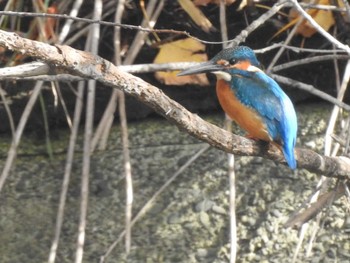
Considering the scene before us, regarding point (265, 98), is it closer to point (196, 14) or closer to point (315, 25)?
point (315, 25)

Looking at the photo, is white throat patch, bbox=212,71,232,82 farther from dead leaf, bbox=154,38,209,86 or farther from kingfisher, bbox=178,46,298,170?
dead leaf, bbox=154,38,209,86

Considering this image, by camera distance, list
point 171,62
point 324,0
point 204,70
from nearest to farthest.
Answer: point 204,70, point 171,62, point 324,0

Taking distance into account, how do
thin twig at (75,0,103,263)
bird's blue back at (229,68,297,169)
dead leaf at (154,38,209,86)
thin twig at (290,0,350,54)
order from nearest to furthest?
thin twig at (290,0,350,54) → bird's blue back at (229,68,297,169) → thin twig at (75,0,103,263) → dead leaf at (154,38,209,86)

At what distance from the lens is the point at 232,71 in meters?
2.41

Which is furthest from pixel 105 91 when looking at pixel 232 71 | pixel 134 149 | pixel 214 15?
pixel 232 71

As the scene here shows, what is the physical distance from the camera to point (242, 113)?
2.37m

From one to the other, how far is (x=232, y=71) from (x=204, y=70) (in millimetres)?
78

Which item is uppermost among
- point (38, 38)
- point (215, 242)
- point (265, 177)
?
point (38, 38)

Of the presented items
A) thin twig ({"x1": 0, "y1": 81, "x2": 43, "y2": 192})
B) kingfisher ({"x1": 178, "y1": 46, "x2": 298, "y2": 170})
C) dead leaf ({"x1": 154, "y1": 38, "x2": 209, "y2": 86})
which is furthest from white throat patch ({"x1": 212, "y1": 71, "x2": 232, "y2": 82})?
thin twig ({"x1": 0, "y1": 81, "x2": 43, "y2": 192})

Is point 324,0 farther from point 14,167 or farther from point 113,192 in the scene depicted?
point 14,167

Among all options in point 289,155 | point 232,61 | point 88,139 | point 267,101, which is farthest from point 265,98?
point 88,139

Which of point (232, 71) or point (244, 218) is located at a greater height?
point (232, 71)

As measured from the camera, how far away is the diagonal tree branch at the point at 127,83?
4.96ft

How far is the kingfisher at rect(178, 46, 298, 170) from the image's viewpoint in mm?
2295
